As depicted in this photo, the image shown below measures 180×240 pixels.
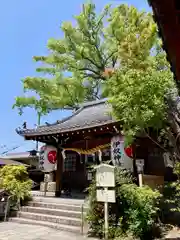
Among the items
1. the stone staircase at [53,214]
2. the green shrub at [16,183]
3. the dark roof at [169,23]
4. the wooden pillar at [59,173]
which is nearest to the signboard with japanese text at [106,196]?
the stone staircase at [53,214]

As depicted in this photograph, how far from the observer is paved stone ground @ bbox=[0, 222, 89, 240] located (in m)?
7.40

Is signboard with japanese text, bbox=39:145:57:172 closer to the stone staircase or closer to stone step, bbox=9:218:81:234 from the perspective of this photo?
the stone staircase

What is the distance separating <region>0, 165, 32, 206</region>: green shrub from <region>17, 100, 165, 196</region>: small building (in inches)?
74.3

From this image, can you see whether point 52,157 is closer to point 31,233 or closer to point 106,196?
point 31,233

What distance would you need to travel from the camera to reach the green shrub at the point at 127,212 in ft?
23.3

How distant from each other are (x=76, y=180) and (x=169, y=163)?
21.2 ft

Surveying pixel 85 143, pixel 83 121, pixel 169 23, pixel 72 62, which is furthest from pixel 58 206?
pixel 72 62

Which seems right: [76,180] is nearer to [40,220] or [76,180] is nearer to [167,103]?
[40,220]

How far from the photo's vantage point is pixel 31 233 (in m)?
7.91

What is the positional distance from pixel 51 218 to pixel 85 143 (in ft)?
16.8

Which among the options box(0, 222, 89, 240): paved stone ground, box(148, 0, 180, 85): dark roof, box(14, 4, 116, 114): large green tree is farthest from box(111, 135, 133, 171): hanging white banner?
box(14, 4, 116, 114): large green tree

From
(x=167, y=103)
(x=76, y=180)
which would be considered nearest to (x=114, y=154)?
(x=167, y=103)

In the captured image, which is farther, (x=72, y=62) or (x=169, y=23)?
(x=72, y=62)

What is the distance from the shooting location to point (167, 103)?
780 cm
